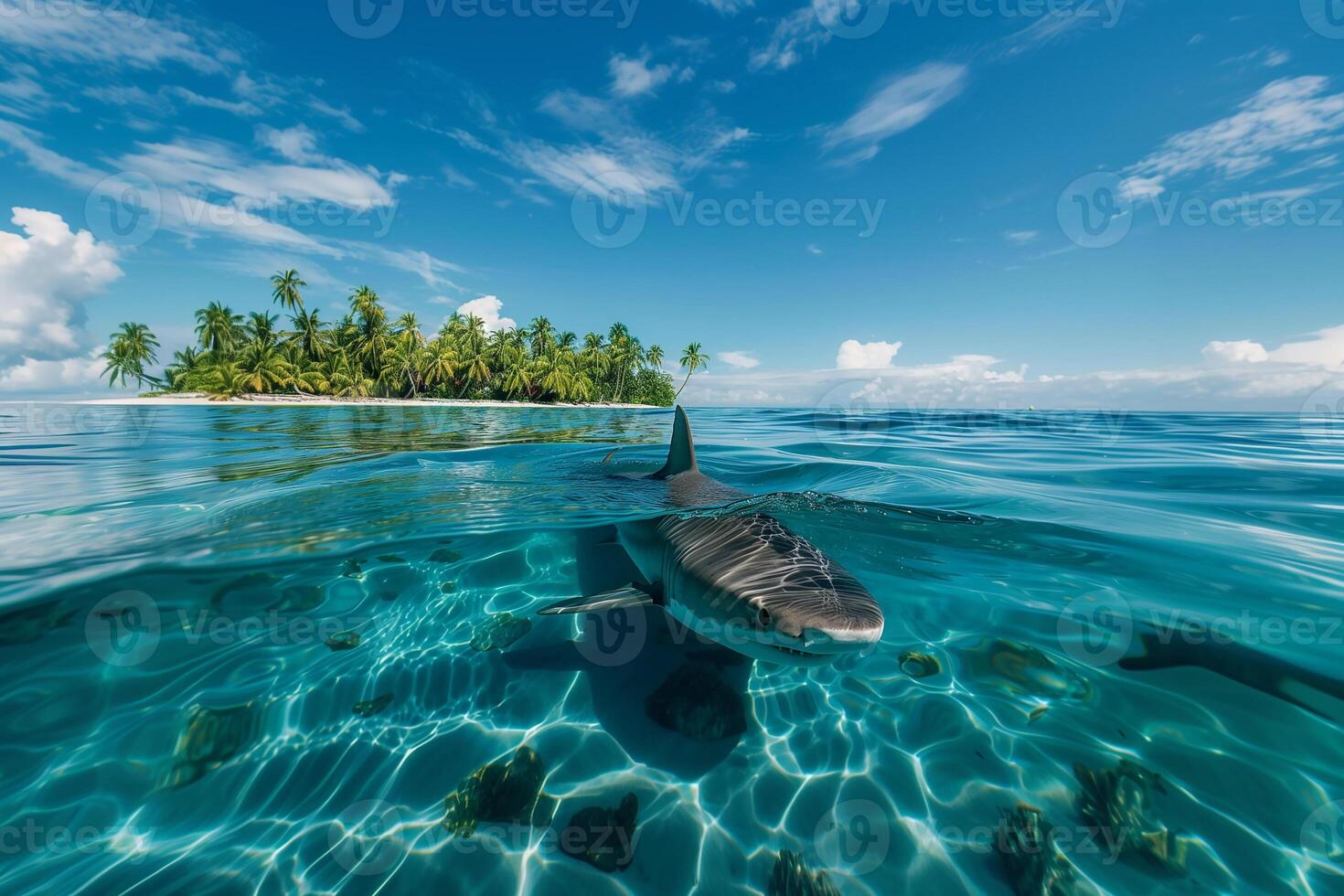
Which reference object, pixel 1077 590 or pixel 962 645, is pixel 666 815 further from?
pixel 1077 590

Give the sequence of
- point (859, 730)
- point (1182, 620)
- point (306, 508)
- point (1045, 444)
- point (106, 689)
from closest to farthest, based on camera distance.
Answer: point (859, 730) → point (106, 689) → point (1182, 620) → point (306, 508) → point (1045, 444)

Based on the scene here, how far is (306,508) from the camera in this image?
214 inches

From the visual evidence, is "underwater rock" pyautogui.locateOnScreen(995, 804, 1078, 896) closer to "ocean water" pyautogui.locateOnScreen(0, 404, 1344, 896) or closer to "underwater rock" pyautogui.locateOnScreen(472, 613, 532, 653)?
"ocean water" pyautogui.locateOnScreen(0, 404, 1344, 896)

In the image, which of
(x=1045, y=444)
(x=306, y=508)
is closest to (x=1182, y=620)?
(x=306, y=508)

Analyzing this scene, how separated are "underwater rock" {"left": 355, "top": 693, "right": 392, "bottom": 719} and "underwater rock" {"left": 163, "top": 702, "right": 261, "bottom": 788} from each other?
1.83 feet

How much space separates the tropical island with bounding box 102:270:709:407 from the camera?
49.1 meters

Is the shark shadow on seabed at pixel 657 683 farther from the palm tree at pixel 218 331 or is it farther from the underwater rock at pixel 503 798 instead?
the palm tree at pixel 218 331

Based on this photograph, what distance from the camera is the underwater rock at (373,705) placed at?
3.05 meters

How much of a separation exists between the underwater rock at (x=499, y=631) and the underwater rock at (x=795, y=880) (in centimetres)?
243

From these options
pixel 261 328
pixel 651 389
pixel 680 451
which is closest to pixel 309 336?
pixel 261 328

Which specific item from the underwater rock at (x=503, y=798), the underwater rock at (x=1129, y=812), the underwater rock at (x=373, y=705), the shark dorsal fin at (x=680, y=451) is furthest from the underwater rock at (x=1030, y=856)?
the shark dorsal fin at (x=680, y=451)

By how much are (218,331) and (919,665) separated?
7722 cm

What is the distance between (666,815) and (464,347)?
6477cm

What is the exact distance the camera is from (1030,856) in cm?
210
